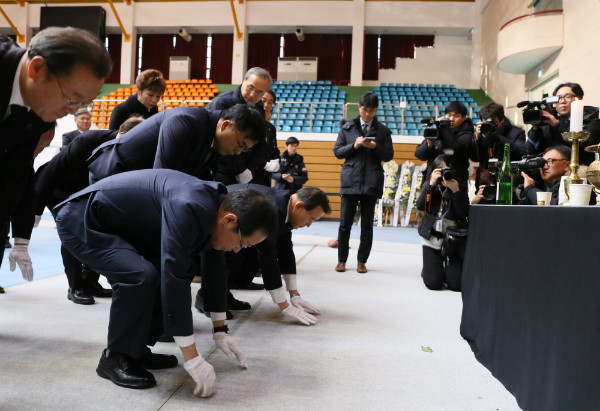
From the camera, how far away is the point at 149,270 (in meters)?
1.45

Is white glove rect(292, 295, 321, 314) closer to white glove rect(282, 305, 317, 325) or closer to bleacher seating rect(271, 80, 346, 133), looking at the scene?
white glove rect(282, 305, 317, 325)

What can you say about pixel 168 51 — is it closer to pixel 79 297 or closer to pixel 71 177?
pixel 71 177

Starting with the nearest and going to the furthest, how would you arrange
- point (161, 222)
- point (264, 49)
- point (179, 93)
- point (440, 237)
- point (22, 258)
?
point (161, 222)
point (22, 258)
point (440, 237)
point (179, 93)
point (264, 49)

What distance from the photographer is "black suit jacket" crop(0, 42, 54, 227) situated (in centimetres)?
104

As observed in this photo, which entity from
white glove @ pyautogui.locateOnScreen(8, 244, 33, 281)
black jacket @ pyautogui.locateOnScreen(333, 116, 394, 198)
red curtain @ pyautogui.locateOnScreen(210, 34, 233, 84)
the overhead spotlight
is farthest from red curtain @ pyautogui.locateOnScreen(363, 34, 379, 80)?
white glove @ pyautogui.locateOnScreen(8, 244, 33, 281)

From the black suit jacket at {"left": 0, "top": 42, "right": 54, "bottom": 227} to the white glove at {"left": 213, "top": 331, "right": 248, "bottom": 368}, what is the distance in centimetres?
83

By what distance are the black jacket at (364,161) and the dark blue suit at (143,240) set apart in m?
2.20

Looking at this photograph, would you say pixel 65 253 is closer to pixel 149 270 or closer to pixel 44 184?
pixel 44 184

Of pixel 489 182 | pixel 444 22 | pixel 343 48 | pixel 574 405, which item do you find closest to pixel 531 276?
pixel 574 405

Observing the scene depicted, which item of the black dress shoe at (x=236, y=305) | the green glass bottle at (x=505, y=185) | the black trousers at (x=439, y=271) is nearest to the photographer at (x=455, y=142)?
the black trousers at (x=439, y=271)

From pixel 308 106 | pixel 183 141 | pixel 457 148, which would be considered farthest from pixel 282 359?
pixel 308 106

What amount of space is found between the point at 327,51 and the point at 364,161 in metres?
12.5

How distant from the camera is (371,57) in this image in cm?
1529

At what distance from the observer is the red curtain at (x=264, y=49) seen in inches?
611
